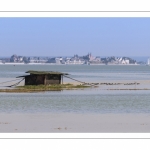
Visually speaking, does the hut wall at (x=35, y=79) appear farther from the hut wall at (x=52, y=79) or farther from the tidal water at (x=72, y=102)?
the tidal water at (x=72, y=102)

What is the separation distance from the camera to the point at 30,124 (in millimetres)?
18969

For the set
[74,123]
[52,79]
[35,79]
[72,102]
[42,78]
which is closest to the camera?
[74,123]

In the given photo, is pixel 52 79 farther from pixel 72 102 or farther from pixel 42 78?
pixel 72 102

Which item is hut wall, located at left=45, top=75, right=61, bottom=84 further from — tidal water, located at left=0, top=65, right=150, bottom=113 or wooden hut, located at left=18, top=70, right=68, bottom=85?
tidal water, located at left=0, top=65, right=150, bottom=113

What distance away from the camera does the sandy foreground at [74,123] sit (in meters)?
17.5

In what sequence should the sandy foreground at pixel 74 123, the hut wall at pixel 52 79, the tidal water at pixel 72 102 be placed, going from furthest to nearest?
the hut wall at pixel 52 79
the tidal water at pixel 72 102
the sandy foreground at pixel 74 123

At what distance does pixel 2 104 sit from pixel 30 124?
8.25 m

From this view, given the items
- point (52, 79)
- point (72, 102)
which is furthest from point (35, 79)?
point (72, 102)

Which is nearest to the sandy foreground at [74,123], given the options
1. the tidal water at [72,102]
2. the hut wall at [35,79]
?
the tidal water at [72,102]

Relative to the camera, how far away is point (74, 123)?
19.1 m
